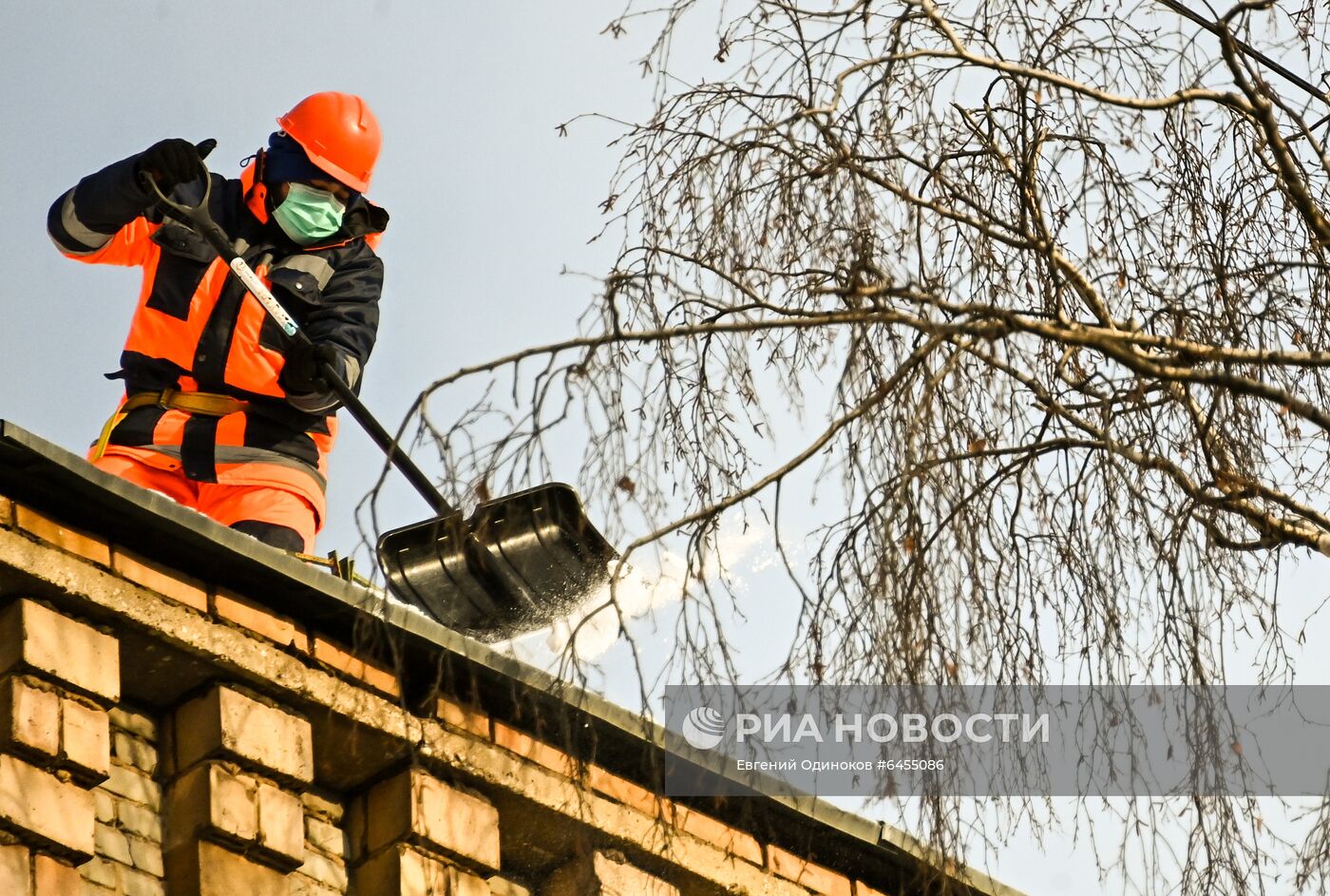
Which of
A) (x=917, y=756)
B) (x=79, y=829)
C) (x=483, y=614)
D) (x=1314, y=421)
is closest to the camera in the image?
(x=1314, y=421)

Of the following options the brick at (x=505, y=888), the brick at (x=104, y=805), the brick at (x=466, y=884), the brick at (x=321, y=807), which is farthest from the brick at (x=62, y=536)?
the brick at (x=505, y=888)

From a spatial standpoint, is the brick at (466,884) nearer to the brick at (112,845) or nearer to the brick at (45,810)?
the brick at (112,845)

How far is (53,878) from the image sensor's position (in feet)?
17.9

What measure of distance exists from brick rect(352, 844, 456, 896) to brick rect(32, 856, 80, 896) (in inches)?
39.1

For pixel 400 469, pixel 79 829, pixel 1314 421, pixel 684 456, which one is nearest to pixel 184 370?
pixel 400 469

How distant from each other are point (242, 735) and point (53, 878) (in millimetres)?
705

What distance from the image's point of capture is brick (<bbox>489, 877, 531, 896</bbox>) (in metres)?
6.62

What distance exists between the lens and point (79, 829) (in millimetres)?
5547

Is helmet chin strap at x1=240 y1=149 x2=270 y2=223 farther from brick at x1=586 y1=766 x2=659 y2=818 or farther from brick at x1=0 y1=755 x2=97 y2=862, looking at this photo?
brick at x1=0 y1=755 x2=97 y2=862

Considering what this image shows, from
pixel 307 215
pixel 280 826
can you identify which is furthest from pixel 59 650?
pixel 307 215

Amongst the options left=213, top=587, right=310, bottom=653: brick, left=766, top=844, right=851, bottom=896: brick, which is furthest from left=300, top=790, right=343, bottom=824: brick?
left=766, top=844, right=851, bottom=896: brick

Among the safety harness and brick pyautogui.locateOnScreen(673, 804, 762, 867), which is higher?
the safety harness

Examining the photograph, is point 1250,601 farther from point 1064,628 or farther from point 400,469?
point 400,469

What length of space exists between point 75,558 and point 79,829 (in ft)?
2.38
